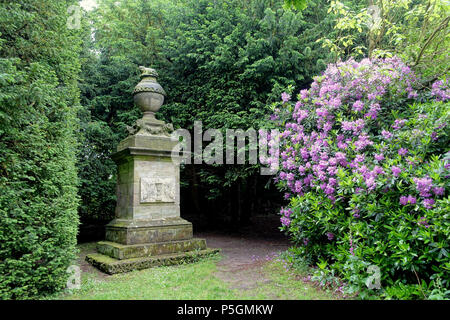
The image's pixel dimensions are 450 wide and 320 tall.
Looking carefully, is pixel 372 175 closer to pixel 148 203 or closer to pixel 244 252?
pixel 244 252

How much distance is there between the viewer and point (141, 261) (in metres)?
5.81

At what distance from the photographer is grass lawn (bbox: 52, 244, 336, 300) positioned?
165 inches

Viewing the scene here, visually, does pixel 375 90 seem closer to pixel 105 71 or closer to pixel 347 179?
pixel 347 179

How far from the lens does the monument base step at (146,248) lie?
5.93m

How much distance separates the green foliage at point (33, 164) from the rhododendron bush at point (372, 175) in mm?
3917

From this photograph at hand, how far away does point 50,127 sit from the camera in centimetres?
448

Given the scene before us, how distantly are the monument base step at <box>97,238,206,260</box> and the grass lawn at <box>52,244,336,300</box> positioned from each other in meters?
0.47

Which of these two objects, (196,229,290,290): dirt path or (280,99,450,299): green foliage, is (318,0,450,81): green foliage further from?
(196,229,290,290): dirt path

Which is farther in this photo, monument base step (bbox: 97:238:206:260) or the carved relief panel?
the carved relief panel

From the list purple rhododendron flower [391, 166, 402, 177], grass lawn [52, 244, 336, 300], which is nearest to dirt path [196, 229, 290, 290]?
grass lawn [52, 244, 336, 300]

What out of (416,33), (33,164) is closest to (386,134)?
(416,33)

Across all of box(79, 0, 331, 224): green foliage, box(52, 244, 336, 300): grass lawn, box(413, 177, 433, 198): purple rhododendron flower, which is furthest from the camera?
box(79, 0, 331, 224): green foliage
